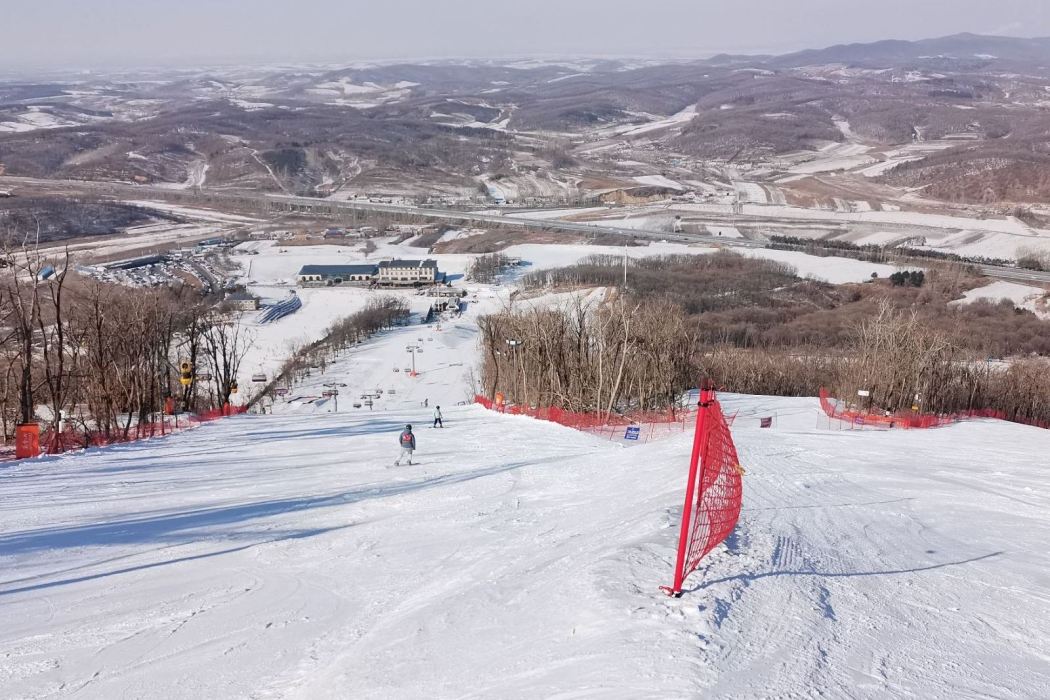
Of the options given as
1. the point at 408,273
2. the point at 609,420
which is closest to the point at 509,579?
the point at 609,420

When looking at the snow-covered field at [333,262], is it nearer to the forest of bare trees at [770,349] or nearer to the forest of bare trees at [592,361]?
the forest of bare trees at [770,349]

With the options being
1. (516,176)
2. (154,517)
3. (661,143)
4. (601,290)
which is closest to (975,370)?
(601,290)

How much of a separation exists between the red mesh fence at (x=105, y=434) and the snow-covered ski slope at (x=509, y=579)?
133 cm

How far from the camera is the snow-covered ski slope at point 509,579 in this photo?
16.3ft

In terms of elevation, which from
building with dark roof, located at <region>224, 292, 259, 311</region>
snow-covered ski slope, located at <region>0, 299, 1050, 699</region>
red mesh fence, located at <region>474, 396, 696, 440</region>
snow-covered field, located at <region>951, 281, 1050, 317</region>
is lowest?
building with dark roof, located at <region>224, 292, 259, 311</region>

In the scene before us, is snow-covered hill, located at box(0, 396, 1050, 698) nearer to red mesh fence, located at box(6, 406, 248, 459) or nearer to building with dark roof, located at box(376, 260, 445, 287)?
red mesh fence, located at box(6, 406, 248, 459)

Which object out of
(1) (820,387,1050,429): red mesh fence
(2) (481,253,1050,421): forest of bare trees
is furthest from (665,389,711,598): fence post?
(1) (820,387,1050,429): red mesh fence

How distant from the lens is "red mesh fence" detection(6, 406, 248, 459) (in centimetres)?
1310

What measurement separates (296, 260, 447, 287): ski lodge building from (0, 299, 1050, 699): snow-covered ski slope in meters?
48.7

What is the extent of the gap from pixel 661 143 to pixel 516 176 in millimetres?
37101

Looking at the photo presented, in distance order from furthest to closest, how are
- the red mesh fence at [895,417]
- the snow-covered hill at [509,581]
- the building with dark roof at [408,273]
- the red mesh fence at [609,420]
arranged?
the building with dark roof at [408,273], the red mesh fence at [895,417], the red mesh fence at [609,420], the snow-covered hill at [509,581]

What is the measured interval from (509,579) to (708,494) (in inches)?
75.2

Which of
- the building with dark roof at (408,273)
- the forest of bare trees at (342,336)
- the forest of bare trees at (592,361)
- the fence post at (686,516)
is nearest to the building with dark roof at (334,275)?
the building with dark roof at (408,273)

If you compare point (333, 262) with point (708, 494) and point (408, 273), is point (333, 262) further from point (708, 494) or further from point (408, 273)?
point (708, 494)
